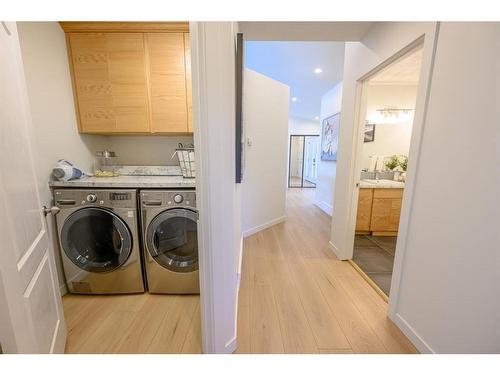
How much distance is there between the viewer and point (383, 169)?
3.36m

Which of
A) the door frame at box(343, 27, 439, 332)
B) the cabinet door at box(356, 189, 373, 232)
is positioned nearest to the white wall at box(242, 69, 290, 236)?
the cabinet door at box(356, 189, 373, 232)

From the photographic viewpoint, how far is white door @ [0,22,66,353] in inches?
26.1

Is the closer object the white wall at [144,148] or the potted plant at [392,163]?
the white wall at [144,148]

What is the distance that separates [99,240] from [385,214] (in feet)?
11.4

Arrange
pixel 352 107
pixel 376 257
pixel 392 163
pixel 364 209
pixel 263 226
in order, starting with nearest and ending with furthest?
pixel 352 107 < pixel 376 257 < pixel 364 209 < pixel 263 226 < pixel 392 163

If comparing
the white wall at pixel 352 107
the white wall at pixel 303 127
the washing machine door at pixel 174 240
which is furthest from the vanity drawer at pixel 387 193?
the white wall at pixel 303 127

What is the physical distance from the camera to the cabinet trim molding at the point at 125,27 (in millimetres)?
1644

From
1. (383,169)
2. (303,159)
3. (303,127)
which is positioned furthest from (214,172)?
(303,127)

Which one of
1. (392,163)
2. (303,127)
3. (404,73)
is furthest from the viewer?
(303,127)

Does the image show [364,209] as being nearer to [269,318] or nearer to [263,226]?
[263,226]

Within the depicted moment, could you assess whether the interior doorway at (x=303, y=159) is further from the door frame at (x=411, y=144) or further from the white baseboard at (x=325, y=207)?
the door frame at (x=411, y=144)

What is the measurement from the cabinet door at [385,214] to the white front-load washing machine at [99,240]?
304 cm

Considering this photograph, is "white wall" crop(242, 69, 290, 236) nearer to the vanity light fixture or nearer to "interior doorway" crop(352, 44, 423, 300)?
"interior doorway" crop(352, 44, 423, 300)
